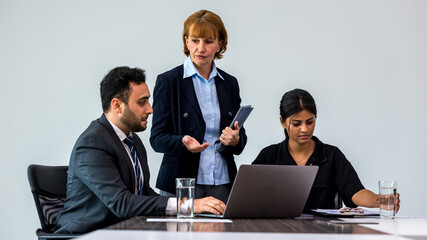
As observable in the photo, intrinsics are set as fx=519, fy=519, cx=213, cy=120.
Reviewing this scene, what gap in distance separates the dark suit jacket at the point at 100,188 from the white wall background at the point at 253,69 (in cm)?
196

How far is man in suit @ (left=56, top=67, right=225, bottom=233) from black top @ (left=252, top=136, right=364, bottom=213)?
0.74 meters

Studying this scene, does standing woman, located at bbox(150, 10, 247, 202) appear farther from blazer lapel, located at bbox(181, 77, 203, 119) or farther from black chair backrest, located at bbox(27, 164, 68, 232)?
black chair backrest, located at bbox(27, 164, 68, 232)

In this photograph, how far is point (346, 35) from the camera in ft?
13.3

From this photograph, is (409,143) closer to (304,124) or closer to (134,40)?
(304,124)

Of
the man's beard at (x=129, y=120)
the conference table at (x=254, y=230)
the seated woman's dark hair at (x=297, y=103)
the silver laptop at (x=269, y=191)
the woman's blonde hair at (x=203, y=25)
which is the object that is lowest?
the conference table at (x=254, y=230)

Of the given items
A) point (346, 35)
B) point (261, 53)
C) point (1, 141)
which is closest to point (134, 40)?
point (261, 53)

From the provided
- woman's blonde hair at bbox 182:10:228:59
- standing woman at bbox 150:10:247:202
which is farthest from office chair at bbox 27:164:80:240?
woman's blonde hair at bbox 182:10:228:59

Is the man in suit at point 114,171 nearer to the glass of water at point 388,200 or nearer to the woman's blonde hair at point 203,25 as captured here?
the woman's blonde hair at point 203,25

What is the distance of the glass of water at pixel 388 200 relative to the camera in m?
1.82

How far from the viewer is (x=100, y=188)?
1.88 meters

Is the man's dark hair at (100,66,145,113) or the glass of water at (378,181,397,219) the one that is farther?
the man's dark hair at (100,66,145,113)

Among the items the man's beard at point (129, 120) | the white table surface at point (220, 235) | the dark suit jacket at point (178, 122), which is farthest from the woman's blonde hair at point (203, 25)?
the white table surface at point (220, 235)

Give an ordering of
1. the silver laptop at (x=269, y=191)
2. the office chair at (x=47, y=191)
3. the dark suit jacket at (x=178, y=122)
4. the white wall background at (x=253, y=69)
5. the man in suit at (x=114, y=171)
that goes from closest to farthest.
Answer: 1. the silver laptop at (x=269, y=191)
2. the man in suit at (x=114, y=171)
3. the office chair at (x=47, y=191)
4. the dark suit jacket at (x=178, y=122)
5. the white wall background at (x=253, y=69)

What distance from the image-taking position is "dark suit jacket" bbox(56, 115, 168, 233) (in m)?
1.82
